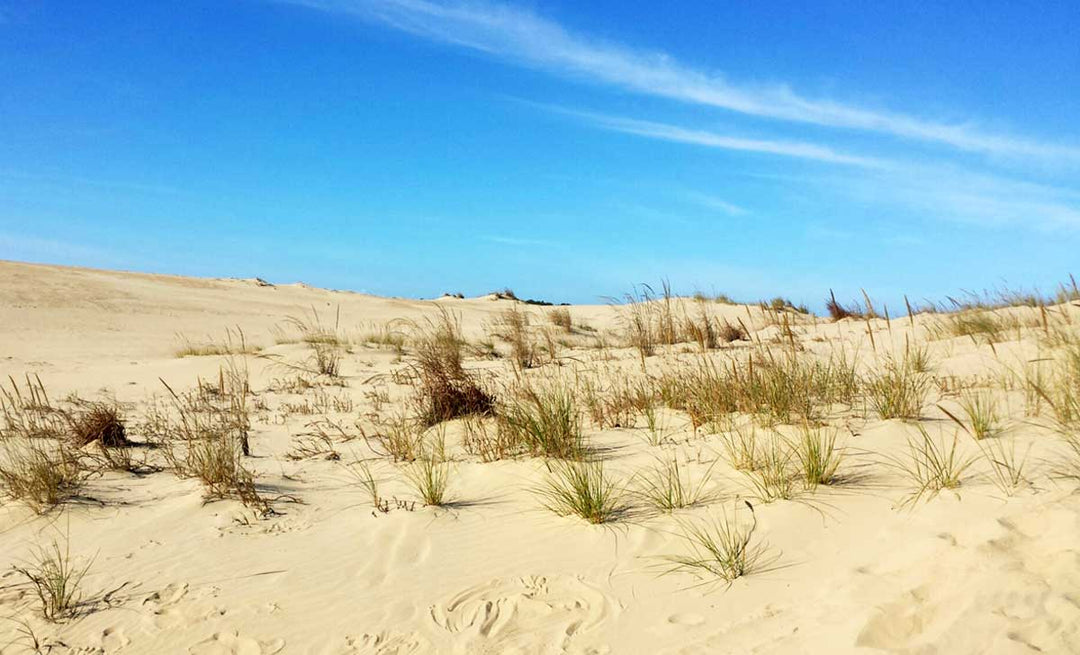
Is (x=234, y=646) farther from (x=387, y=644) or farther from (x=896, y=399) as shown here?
(x=896, y=399)

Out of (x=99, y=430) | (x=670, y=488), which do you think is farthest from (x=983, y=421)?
(x=99, y=430)

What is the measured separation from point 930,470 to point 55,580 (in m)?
4.06

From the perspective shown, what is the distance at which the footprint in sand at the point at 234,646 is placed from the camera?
9.39ft

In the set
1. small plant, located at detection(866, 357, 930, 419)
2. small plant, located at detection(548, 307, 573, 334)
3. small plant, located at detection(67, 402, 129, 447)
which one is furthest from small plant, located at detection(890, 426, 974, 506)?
small plant, located at detection(548, 307, 573, 334)

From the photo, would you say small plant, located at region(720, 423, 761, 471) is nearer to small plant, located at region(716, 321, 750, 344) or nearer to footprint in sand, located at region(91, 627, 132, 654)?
footprint in sand, located at region(91, 627, 132, 654)

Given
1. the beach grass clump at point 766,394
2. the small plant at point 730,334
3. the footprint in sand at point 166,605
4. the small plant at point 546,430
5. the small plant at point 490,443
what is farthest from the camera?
the small plant at point 730,334

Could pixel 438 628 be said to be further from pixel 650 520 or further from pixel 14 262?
pixel 14 262

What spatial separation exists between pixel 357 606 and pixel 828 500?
2262 millimetres

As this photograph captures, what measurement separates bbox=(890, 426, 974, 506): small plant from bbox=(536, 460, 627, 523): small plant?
1.37 m

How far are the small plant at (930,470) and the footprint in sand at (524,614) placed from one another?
1.60 m

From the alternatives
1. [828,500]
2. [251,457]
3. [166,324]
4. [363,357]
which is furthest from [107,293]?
[828,500]

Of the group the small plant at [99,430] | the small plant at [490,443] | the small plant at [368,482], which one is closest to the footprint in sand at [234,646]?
the small plant at [368,482]

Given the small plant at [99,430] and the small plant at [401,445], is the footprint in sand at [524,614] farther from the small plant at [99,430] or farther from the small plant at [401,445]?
the small plant at [99,430]

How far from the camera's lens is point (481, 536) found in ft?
12.3
